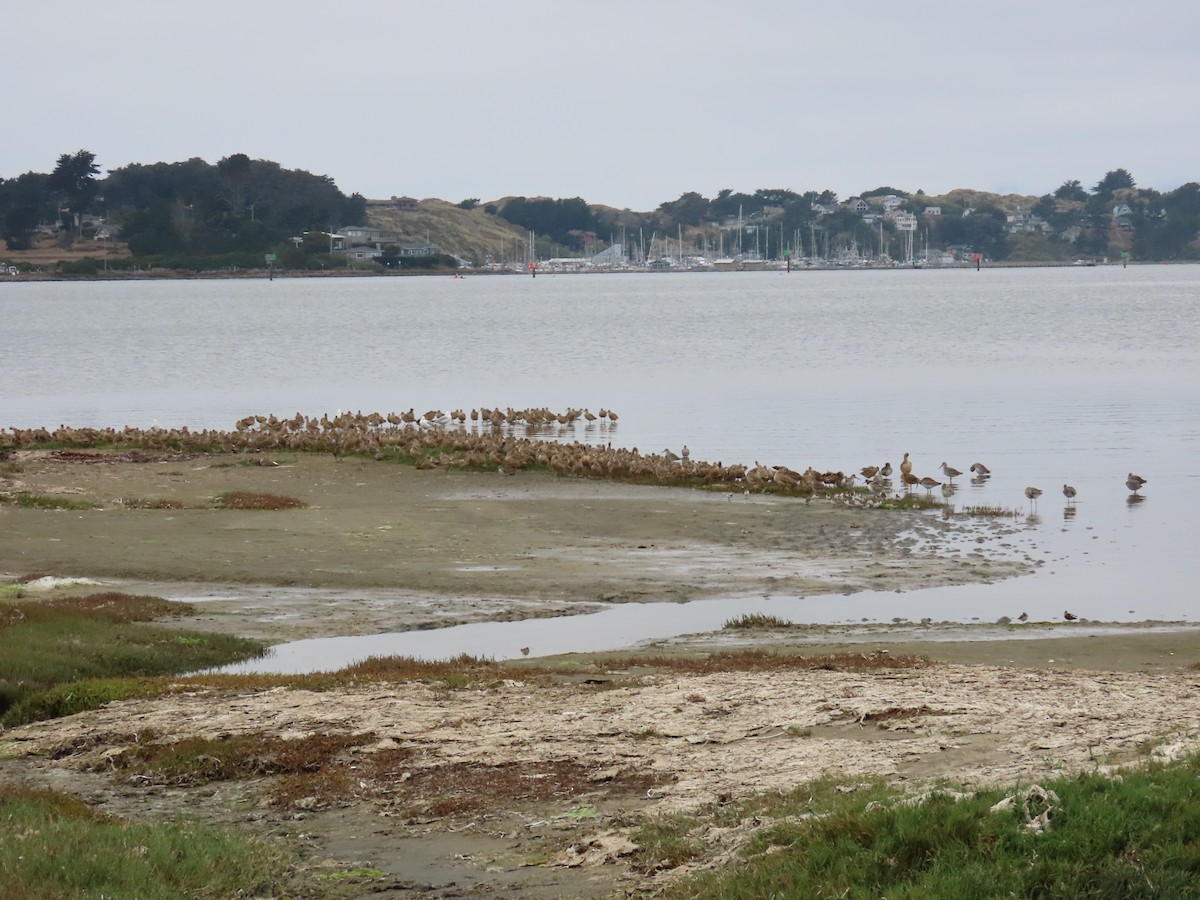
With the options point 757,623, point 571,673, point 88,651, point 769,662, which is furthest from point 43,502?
point 769,662

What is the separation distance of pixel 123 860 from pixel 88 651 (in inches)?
339

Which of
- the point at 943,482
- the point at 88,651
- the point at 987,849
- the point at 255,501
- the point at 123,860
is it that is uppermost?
the point at 987,849

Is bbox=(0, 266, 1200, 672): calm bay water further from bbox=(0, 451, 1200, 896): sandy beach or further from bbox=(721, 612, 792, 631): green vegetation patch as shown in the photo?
bbox=(0, 451, 1200, 896): sandy beach

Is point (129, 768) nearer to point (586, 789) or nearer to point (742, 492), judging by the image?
point (586, 789)

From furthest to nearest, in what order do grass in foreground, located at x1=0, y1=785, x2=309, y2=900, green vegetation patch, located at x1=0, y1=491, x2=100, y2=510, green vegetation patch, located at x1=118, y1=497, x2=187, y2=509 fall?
green vegetation patch, located at x1=118, y1=497, x2=187, y2=509 < green vegetation patch, located at x1=0, y1=491, x2=100, y2=510 < grass in foreground, located at x1=0, y1=785, x2=309, y2=900

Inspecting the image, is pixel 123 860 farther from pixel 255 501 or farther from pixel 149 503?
pixel 149 503

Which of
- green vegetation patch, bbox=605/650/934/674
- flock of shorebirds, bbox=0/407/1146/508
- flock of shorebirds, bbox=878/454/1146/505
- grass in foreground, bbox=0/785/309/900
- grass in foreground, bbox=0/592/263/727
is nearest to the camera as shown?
grass in foreground, bbox=0/785/309/900

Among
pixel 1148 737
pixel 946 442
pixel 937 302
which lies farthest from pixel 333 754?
pixel 937 302

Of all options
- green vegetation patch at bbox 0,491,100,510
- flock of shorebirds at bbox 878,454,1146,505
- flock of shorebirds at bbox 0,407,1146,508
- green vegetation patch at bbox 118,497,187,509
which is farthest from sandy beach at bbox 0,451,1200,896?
flock of shorebirds at bbox 878,454,1146,505

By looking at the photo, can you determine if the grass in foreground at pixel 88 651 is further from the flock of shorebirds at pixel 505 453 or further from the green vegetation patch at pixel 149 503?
the flock of shorebirds at pixel 505 453

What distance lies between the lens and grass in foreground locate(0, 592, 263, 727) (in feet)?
50.0

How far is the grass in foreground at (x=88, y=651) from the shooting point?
50.0 ft

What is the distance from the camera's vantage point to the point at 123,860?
30.1ft

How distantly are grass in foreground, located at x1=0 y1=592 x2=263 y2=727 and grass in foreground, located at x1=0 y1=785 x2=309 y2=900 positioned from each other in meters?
5.02
